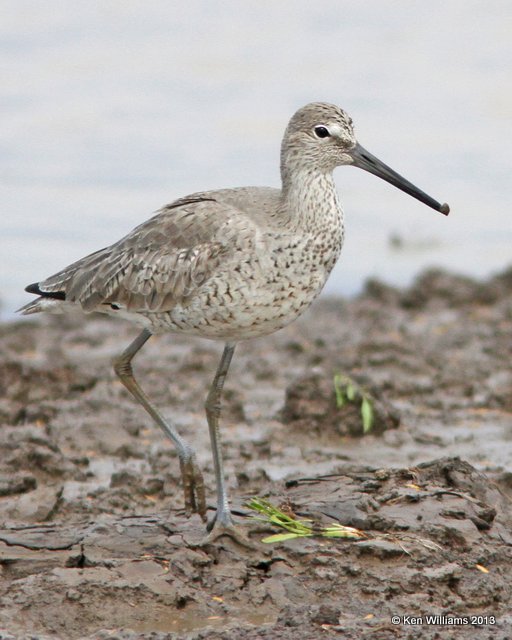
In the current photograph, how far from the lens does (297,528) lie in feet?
21.2

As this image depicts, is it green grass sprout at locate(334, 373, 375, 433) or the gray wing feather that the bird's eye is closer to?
the gray wing feather

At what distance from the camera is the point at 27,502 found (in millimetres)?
7156

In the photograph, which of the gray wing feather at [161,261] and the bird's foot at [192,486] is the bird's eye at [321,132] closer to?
the gray wing feather at [161,261]

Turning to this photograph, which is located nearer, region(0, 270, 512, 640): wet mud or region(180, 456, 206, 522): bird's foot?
region(0, 270, 512, 640): wet mud

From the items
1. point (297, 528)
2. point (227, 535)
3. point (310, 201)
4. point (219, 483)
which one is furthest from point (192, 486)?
point (310, 201)

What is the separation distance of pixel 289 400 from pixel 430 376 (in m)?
1.76

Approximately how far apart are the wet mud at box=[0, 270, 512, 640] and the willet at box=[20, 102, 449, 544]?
48 cm

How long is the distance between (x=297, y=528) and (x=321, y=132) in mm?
2229

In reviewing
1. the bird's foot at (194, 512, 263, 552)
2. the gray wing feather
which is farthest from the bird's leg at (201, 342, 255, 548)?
the gray wing feather

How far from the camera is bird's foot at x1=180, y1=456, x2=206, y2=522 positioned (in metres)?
6.89

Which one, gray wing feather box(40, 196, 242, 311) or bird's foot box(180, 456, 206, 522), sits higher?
gray wing feather box(40, 196, 242, 311)

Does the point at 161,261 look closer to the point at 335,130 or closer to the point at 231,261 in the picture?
the point at 231,261

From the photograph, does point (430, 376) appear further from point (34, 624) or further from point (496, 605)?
point (34, 624)

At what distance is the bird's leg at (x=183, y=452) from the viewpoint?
6.92m
